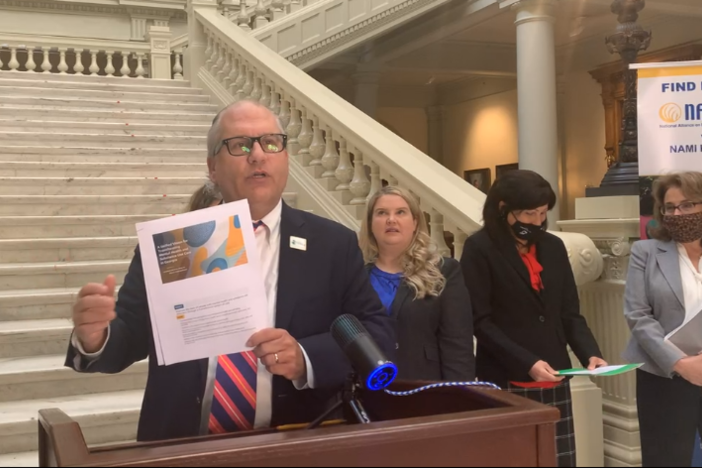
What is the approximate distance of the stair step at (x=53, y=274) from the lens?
3889 millimetres

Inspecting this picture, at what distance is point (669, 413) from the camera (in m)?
2.47

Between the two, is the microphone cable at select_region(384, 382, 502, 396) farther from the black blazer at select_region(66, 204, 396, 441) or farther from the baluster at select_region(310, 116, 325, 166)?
the baluster at select_region(310, 116, 325, 166)

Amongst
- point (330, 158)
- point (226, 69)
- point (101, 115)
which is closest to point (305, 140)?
point (330, 158)

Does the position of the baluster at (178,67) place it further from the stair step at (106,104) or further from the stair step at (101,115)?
the stair step at (101,115)

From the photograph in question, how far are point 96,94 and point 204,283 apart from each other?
6716 millimetres

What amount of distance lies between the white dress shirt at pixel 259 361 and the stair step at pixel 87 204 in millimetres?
3185

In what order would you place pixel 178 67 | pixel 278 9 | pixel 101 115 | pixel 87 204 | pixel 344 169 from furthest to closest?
pixel 278 9 → pixel 178 67 → pixel 101 115 → pixel 87 204 → pixel 344 169

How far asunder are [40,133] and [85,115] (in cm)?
79

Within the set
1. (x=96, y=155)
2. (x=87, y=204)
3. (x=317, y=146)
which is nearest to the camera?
(x=87, y=204)

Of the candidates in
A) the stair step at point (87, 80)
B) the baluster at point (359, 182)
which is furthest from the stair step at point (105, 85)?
the baluster at point (359, 182)

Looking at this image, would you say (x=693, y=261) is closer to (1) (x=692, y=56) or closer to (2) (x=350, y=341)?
(2) (x=350, y=341)

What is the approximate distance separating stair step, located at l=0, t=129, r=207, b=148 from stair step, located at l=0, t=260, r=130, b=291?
6.00 ft

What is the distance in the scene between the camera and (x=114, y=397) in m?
3.15

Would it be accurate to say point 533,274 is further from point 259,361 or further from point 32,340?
point 32,340
